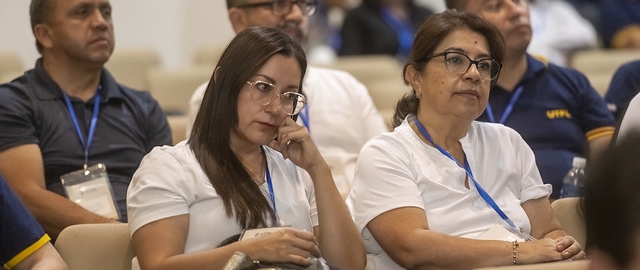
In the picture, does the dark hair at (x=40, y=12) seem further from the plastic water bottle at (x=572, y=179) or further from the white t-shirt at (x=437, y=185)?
the plastic water bottle at (x=572, y=179)

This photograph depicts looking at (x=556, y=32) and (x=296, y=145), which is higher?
(x=296, y=145)

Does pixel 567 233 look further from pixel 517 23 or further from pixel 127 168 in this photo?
pixel 127 168

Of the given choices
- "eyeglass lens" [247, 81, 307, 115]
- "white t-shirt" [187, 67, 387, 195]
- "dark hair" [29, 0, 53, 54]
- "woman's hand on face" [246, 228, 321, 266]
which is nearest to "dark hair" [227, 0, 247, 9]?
"white t-shirt" [187, 67, 387, 195]

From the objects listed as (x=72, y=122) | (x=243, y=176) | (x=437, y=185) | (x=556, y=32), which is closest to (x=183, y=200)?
(x=243, y=176)

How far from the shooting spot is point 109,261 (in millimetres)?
2789

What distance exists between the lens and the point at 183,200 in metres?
2.67

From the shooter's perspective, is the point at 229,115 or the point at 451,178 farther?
the point at 451,178

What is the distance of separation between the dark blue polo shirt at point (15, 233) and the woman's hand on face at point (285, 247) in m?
0.59

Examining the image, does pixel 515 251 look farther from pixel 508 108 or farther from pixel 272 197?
pixel 508 108

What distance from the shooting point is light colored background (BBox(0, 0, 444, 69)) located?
6.25 m

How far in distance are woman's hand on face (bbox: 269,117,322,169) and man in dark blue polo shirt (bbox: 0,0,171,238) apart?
87cm

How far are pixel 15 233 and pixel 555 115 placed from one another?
2004 mm

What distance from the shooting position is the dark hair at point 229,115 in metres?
2.74

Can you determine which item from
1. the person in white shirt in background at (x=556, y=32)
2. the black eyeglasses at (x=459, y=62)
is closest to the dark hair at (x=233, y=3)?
the black eyeglasses at (x=459, y=62)
